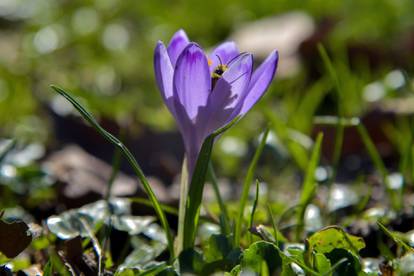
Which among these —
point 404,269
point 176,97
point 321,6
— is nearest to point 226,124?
point 176,97

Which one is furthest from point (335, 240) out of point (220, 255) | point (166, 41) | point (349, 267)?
point (166, 41)

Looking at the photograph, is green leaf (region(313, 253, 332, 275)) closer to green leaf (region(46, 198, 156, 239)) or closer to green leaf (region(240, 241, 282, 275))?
green leaf (region(240, 241, 282, 275))

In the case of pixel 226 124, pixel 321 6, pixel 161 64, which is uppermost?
pixel 161 64

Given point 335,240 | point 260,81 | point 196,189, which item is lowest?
point 335,240

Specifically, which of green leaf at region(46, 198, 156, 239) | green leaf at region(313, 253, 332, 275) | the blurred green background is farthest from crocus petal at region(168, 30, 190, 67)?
the blurred green background

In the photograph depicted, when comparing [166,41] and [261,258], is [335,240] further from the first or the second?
[166,41]

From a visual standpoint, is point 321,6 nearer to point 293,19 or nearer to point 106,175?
point 293,19

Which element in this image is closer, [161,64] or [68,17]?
[161,64]
